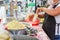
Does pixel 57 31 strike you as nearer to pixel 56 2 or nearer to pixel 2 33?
pixel 56 2

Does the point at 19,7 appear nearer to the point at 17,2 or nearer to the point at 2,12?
the point at 17,2

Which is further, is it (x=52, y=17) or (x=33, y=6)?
(x=33, y=6)

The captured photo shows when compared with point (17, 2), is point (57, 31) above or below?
below

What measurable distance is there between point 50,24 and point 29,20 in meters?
0.32

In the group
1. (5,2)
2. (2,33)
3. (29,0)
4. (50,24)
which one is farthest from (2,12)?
(2,33)

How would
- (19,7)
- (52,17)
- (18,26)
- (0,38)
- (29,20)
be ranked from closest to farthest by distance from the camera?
(0,38) < (18,26) < (52,17) < (29,20) < (19,7)

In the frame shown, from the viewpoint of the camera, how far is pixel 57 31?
1.64m

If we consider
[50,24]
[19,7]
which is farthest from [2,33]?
[19,7]

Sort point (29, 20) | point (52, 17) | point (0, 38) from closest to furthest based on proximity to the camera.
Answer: point (0, 38), point (52, 17), point (29, 20)

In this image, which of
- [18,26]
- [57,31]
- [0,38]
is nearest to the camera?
[0,38]

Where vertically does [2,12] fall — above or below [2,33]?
below

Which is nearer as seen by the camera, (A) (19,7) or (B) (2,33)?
(B) (2,33)

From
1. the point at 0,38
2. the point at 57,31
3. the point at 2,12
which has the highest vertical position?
the point at 0,38

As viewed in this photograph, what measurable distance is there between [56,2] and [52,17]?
0.17 meters
